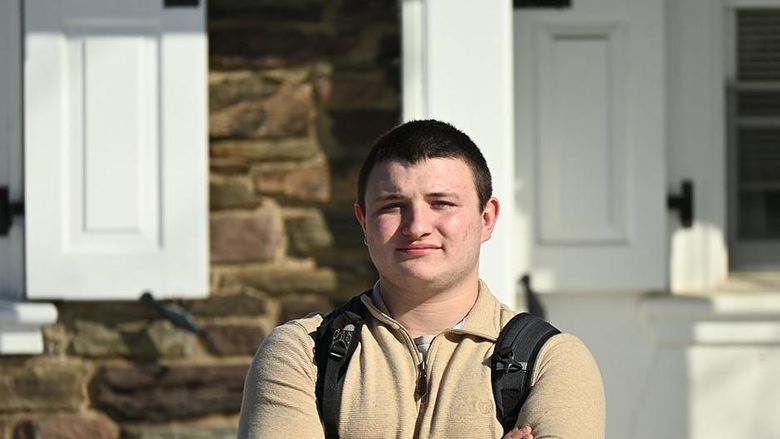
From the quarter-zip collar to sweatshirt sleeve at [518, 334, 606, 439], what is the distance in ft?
0.34

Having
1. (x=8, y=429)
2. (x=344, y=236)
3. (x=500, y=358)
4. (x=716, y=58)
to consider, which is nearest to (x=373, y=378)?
(x=500, y=358)

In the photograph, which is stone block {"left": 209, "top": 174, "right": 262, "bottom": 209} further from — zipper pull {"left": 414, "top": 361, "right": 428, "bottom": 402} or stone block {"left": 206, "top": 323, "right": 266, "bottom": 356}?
zipper pull {"left": 414, "top": 361, "right": 428, "bottom": 402}

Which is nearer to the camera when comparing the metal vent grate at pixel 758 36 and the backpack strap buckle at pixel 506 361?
the backpack strap buckle at pixel 506 361

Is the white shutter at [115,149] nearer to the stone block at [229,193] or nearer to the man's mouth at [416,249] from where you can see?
the stone block at [229,193]

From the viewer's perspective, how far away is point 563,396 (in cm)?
259

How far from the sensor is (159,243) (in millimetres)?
4770

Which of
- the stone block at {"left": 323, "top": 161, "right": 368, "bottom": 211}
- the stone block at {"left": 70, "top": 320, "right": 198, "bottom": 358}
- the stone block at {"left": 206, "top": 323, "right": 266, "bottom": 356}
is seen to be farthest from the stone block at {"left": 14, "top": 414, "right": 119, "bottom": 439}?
the stone block at {"left": 323, "top": 161, "right": 368, "bottom": 211}

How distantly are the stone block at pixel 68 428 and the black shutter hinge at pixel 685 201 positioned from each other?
1.98m

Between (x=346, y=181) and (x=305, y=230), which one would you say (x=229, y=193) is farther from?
(x=346, y=181)

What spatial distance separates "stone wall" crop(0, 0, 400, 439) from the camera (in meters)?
4.82

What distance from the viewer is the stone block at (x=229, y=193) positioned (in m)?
4.83

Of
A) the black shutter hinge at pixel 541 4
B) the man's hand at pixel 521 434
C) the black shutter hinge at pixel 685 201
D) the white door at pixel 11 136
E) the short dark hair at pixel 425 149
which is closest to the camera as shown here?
the man's hand at pixel 521 434

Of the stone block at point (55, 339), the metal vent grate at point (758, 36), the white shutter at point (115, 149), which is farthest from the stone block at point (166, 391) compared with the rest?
the metal vent grate at point (758, 36)

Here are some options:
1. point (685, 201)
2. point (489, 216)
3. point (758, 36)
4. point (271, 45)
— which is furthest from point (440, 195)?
point (758, 36)
